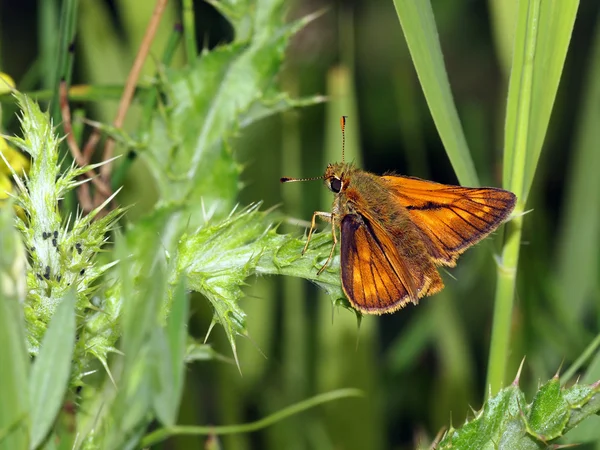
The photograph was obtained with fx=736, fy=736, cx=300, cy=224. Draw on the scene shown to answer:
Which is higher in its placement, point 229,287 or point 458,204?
point 458,204

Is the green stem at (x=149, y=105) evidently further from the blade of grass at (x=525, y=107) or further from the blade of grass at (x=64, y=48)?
the blade of grass at (x=525, y=107)

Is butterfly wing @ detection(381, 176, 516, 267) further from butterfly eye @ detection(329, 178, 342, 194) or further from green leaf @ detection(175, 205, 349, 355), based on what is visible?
green leaf @ detection(175, 205, 349, 355)

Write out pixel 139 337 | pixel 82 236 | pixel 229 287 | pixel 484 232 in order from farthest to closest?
pixel 484 232, pixel 229 287, pixel 82 236, pixel 139 337

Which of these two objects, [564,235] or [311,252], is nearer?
[311,252]

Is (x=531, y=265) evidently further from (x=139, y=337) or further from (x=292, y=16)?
(x=139, y=337)

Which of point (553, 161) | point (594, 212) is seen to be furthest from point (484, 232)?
point (553, 161)

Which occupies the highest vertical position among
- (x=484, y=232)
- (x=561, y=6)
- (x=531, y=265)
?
(x=561, y=6)

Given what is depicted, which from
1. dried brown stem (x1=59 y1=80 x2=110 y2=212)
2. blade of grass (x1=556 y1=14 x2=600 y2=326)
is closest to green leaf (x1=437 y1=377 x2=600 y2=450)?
dried brown stem (x1=59 y1=80 x2=110 y2=212)
